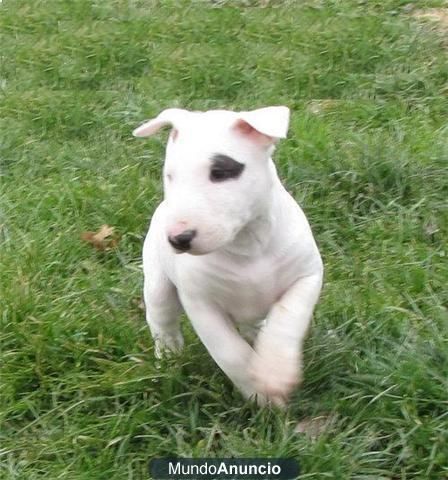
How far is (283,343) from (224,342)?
0.63ft

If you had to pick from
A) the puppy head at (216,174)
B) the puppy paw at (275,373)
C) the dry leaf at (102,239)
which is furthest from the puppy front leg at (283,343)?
the dry leaf at (102,239)

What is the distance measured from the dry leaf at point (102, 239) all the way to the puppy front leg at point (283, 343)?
5.00ft

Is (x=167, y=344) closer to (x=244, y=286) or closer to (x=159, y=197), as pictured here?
(x=244, y=286)

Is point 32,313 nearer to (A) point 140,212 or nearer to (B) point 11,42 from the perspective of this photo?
(A) point 140,212

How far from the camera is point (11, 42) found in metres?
7.04

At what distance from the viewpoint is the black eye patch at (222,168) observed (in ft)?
9.11

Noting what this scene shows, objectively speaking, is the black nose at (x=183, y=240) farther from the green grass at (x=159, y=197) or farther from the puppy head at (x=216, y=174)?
the green grass at (x=159, y=197)

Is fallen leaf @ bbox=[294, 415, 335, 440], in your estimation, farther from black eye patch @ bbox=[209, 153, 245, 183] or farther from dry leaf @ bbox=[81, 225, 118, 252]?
dry leaf @ bbox=[81, 225, 118, 252]

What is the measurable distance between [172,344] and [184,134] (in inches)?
37.7

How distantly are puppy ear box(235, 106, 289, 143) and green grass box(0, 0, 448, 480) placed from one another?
2.89ft

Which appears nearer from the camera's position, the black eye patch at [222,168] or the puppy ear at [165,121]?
the black eye patch at [222,168]

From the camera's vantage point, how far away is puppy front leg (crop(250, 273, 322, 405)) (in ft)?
9.67

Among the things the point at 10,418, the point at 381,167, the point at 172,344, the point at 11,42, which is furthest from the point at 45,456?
the point at 11,42

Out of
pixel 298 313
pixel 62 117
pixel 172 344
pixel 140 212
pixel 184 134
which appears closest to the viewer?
pixel 184 134
